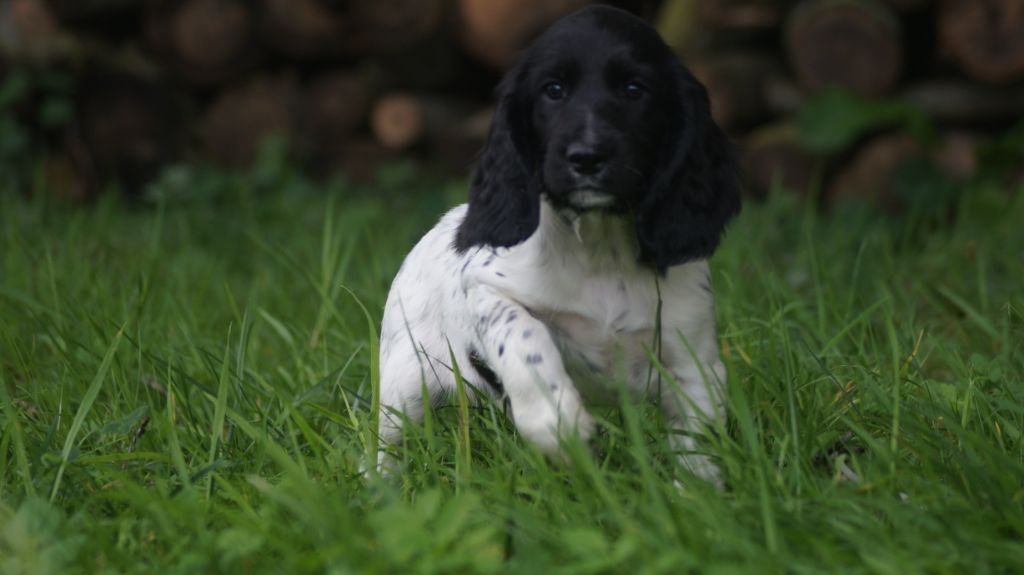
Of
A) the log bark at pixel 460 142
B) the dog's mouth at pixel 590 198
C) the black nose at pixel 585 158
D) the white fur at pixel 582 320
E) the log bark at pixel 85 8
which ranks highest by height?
the log bark at pixel 85 8

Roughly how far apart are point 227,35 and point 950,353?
4889 millimetres

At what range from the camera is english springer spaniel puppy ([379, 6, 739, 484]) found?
8.11 ft

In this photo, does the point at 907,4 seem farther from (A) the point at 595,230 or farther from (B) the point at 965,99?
(A) the point at 595,230

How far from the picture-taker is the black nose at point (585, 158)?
240 centimetres

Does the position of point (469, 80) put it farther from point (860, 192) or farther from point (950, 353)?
point (950, 353)

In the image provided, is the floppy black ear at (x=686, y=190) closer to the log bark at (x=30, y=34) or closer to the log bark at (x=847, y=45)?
the log bark at (x=847, y=45)

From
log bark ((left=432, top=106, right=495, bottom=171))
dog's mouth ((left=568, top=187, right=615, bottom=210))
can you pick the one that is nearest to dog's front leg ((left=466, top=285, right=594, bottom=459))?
dog's mouth ((left=568, top=187, right=615, bottom=210))

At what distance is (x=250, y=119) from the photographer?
7.17 m

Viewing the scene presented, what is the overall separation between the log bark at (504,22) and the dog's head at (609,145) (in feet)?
10.7

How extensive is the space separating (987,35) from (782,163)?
109 centimetres

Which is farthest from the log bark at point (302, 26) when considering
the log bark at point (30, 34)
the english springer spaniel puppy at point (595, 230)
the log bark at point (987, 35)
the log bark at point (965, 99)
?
the english springer spaniel puppy at point (595, 230)

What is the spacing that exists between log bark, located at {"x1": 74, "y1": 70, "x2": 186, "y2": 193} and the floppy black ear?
4.68m

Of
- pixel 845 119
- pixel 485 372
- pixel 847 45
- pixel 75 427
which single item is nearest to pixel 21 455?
pixel 75 427

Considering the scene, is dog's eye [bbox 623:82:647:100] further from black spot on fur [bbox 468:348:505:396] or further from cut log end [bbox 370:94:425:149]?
cut log end [bbox 370:94:425:149]
